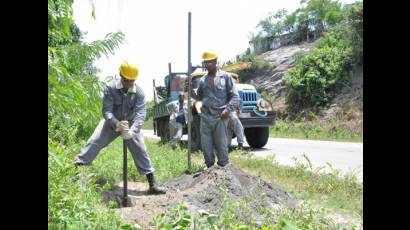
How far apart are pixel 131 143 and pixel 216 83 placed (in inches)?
71.2

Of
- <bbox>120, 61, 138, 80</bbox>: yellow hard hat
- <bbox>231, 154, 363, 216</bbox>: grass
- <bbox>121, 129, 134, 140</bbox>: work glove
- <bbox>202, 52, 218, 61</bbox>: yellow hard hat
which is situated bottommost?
<bbox>231, 154, 363, 216</bbox>: grass

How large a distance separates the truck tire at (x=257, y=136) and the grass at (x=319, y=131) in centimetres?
470

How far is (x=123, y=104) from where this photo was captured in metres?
6.34

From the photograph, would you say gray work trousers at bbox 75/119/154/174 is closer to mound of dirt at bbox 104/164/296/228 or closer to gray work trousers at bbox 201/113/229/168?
mound of dirt at bbox 104/164/296/228

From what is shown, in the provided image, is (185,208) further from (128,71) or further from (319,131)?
(319,131)

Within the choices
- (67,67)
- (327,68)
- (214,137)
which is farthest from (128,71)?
(327,68)

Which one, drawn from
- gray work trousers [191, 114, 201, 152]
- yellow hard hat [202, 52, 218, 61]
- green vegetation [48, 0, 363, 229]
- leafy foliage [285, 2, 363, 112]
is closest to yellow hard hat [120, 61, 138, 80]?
green vegetation [48, 0, 363, 229]

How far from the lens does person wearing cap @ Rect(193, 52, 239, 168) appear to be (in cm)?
737

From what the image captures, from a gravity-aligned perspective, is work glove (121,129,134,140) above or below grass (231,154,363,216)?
above

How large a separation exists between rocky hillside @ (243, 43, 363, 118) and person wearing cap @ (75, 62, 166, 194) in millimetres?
13052

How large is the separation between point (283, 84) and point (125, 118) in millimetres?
27659

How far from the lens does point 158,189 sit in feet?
20.3
